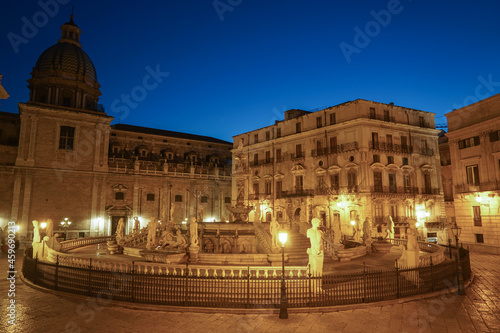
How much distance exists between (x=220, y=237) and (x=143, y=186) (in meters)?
24.7

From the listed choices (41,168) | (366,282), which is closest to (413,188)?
(366,282)

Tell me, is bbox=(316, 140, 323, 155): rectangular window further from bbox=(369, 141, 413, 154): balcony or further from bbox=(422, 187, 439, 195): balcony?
bbox=(422, 187, 439, 195): balcony

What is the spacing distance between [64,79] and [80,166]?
36.9 ft

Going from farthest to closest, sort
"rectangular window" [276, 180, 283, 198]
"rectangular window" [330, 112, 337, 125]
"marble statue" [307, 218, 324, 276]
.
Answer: "rectangular window" [276, 180, 283, 198], "rectangular window" [330, 112, 337, 125], "marble statue" [307, 218, 324, 276]

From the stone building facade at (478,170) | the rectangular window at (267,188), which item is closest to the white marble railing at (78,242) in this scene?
the rectangular window at (267,188)

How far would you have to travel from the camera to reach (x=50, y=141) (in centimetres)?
3416

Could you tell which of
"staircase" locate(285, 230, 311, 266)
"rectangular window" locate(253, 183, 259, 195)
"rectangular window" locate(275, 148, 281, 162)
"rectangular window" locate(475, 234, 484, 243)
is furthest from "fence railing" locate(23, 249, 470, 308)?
"rectangular window" locate(253, 183, 259, 195)

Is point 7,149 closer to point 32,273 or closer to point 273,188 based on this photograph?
point 32,273

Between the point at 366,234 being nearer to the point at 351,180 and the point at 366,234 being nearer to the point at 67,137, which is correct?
the point at 351,180

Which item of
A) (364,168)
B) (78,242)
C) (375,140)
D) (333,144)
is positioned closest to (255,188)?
(333,144)

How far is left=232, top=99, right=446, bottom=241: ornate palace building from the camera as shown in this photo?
31594mm

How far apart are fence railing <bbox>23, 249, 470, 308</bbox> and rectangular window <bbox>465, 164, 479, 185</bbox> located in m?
17.7

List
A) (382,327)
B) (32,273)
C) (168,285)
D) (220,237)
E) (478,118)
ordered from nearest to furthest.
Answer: (382,327) < (168,285) < (32,273) < (220,237) < (478,118)


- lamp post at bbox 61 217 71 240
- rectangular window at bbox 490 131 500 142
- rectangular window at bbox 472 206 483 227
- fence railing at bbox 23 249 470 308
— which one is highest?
rectangular window at bbox 490 131 500 142
